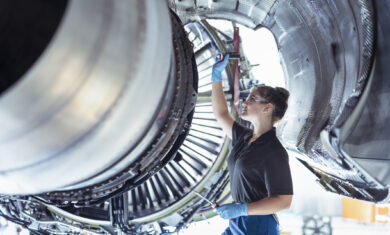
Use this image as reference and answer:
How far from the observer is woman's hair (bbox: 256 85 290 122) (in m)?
1.83

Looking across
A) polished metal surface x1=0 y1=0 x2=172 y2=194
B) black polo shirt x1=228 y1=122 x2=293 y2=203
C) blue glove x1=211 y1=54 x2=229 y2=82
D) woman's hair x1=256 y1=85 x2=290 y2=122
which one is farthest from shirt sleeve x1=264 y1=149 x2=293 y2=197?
polished metal surface x1=0 y1=0 x2=172 y2=194

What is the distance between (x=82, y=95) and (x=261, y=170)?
1.25 m

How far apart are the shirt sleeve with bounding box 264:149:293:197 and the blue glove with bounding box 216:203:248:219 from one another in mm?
136

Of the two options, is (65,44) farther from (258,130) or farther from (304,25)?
(258,130)

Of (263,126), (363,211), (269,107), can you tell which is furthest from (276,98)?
(363,211)

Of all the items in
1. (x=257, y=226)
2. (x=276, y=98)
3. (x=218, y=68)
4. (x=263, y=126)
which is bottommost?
(x=257, y=226)

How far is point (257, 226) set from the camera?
5.94 feet

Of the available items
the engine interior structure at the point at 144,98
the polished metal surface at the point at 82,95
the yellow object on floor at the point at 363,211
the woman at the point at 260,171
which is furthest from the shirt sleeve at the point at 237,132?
the yellow object on floor at the point at 363,211

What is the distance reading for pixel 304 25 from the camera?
5.20 ft

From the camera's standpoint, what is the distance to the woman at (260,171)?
1635mm

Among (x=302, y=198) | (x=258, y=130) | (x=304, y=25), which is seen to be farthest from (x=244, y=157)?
(x=302, y=198)

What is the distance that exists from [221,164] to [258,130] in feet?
2.31

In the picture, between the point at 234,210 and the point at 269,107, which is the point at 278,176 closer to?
the point at 234,210

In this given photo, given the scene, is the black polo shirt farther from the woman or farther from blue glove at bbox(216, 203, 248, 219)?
blue glove at bbox(216, 203, 248, 219)
